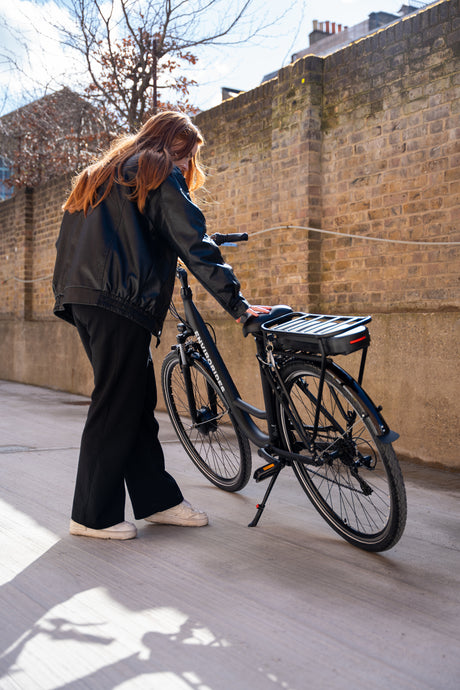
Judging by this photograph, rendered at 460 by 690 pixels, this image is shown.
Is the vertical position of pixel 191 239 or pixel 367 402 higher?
pixel 191 239

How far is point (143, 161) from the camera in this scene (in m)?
3.13

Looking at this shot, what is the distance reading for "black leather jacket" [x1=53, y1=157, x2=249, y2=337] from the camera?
3.09 m

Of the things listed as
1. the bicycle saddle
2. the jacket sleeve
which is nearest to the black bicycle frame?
the bicycle saddle

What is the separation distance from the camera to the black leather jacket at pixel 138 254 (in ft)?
10.2

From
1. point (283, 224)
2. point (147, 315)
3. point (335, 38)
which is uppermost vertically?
point (335, 38)

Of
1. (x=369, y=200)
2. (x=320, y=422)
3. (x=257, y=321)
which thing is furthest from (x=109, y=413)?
(x=369, y=200)

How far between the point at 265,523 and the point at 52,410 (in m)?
5.04

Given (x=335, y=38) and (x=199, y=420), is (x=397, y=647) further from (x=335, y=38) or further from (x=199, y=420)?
(x=335, y=38)

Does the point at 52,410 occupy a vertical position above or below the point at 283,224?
below

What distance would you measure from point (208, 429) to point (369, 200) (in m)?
2.54

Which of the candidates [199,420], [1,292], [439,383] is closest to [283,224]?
[439,383]

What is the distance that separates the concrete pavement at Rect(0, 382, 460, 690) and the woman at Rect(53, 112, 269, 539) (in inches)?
13.4

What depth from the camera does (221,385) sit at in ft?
12.2

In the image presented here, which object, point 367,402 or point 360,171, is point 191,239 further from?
point 360,171
